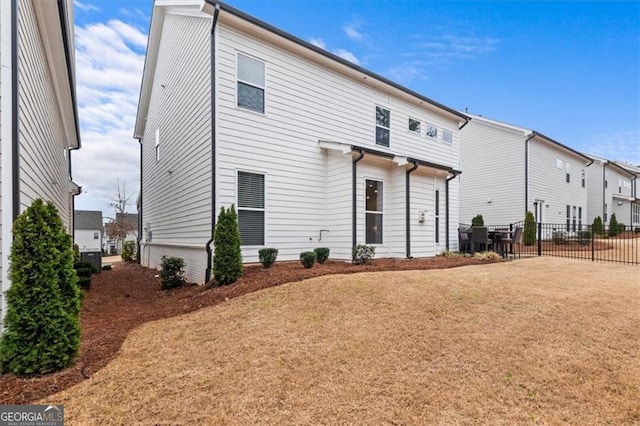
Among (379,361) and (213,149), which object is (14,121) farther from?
(379,361)

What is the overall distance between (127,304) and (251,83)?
5959 mm

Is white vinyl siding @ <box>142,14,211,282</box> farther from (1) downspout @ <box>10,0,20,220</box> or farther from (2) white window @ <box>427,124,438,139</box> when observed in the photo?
(2) white window @ <box>427,124,438,139</box>

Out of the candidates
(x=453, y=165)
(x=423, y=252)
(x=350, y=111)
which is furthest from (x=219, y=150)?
(x=453, y=165)

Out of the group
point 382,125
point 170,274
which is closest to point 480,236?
point 382,125

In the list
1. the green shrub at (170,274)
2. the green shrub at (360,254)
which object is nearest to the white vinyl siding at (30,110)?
the green shrub at (170,274)

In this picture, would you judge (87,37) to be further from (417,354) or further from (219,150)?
(417,354)

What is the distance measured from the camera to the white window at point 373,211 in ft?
31.9

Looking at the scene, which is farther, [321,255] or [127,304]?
[321,255]

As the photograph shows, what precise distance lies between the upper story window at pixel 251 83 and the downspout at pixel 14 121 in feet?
15.8

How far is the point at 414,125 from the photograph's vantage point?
1280 centimetres

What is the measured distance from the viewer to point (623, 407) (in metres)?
2.93

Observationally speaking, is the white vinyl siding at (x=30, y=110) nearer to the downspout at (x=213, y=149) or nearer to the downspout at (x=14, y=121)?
the downspout at (x=14, y=121)

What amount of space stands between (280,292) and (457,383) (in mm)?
3348

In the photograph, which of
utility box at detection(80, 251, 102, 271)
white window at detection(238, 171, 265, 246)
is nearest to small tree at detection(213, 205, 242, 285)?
white window at detection(238, 171, 265, 246)
